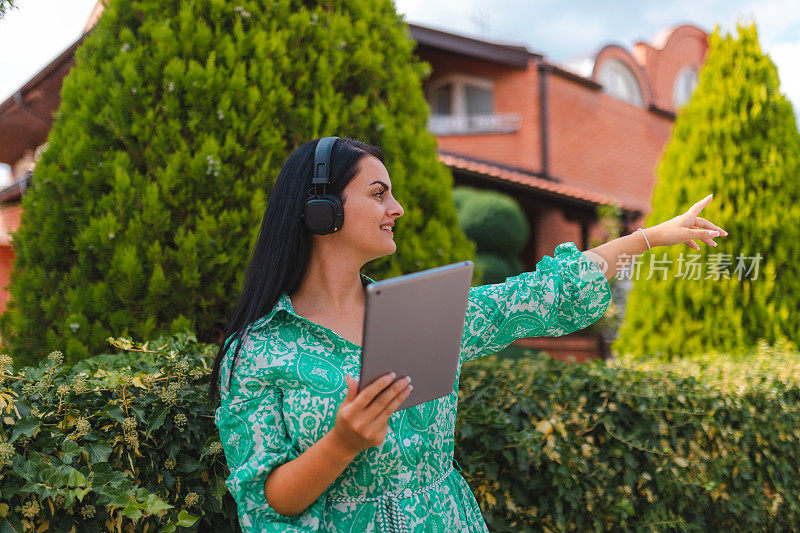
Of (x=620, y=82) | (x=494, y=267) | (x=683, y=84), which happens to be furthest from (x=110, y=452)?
(x=683, y=84)

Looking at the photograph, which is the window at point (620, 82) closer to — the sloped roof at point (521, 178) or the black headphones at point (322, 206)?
the sloped roof at point (521, 178)

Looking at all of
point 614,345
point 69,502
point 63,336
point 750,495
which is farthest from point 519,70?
point 69,502

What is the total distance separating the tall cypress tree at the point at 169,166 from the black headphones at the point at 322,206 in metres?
1.38

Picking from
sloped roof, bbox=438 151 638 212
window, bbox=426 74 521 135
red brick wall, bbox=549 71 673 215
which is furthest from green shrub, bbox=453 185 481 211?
red brick wall, bbox=549 71 673 215

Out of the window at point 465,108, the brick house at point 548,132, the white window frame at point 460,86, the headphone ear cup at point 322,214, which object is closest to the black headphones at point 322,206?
the headphone ear cup at point 322,214

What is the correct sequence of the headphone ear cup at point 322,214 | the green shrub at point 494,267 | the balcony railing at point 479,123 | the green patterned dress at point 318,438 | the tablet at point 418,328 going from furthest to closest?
the balcony railing at point 479,123
the green shrub at point 494,267
the headphone ear cup at point 322,214
the green patterned dress at point 318,438
the tablet at point 418,328

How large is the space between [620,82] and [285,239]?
15.9 meters

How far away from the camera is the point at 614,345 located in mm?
6703

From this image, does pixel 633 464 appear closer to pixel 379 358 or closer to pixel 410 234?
pixel 410 234

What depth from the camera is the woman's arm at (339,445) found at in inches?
50.1

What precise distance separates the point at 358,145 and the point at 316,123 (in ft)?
4.79

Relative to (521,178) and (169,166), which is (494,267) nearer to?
(521,178)

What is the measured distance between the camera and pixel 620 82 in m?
15.9

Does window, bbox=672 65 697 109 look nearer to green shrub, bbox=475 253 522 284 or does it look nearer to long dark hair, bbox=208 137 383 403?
green shrub, bbox=475 253 522 284
